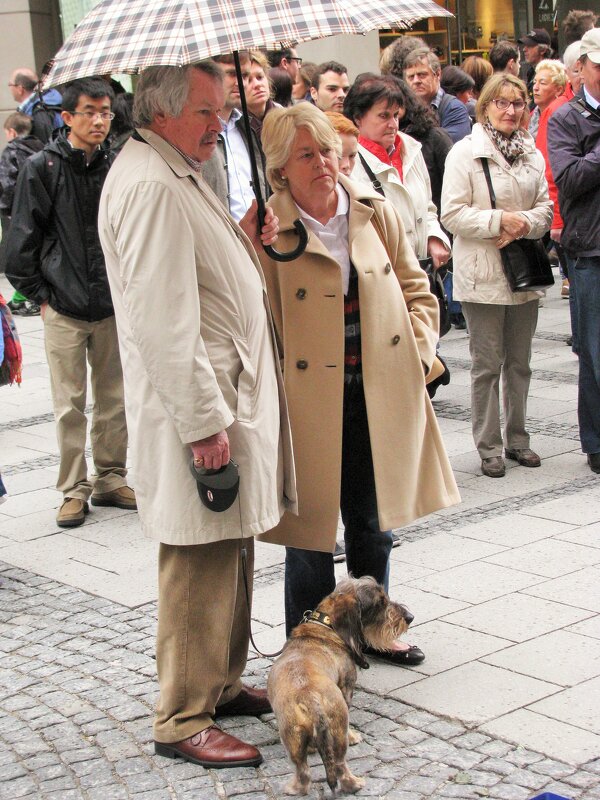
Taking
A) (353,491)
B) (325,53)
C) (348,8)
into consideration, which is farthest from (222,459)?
(325,53)

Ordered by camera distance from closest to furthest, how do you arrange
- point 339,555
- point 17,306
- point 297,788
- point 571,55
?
point 297,788 < point 339,555 < point 571,55 < point 17,306

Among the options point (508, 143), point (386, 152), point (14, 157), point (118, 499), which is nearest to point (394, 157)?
point (386, 152)

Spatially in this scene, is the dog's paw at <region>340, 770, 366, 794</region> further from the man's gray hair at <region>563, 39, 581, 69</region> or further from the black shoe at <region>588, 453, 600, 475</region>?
the man's gray hair at <region>563, 39, 581, 69</region>

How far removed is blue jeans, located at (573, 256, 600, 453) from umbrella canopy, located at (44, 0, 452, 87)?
2.97 m

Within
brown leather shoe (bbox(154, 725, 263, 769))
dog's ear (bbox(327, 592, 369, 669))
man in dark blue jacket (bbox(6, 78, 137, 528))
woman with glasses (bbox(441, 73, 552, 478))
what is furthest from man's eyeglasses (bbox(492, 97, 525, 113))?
brown leather shoe (bbox(154, 725, 263, 769))

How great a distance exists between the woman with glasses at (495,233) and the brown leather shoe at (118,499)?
2.00 m

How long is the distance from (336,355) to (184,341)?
2.72 ft

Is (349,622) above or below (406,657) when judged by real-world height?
above

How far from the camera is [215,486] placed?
139 inches

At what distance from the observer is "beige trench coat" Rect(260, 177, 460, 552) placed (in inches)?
162

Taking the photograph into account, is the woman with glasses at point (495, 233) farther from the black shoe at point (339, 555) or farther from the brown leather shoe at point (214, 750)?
the brown leather shoe at point (214, 750)

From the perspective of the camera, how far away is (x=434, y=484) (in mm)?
4379

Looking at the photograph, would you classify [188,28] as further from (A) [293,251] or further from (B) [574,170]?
(B) [574,170]

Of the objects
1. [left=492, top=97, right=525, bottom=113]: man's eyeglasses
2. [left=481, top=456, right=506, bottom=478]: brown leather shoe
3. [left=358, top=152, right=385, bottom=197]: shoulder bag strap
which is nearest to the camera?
[left=358, top=152, right=385, bottom=197]: shoulder bag strap
